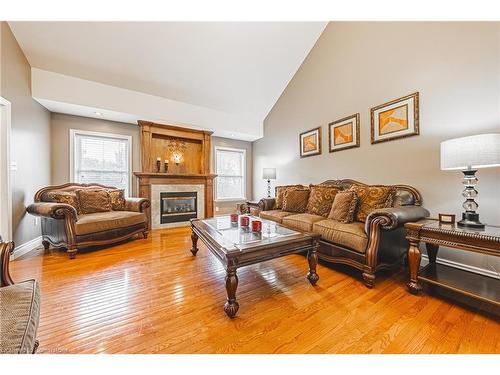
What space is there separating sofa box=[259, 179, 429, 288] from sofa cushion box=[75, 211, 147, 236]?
2.56 meters

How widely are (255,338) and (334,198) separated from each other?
2.09 m

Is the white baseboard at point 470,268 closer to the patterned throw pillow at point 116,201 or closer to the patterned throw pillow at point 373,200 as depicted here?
the patterned throw pillow at point 373,200

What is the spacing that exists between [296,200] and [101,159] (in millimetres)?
3810

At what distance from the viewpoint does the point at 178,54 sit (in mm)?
3246

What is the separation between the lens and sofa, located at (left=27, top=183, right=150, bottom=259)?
8.20ft

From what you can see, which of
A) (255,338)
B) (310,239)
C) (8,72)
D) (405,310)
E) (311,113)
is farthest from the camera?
(311,113)

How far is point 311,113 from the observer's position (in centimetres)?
378

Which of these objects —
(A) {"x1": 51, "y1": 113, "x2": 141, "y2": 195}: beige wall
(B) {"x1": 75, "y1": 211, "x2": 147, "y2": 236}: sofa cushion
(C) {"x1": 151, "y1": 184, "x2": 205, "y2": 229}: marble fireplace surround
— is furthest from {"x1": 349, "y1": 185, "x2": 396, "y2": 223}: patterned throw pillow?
(A) {"x1": 51, "y1": 113, "x2": 141, "y2": 195}: beige wall

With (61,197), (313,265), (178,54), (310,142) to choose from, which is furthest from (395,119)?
(61,197)

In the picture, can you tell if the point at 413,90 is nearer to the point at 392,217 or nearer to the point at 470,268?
the point at 392,217

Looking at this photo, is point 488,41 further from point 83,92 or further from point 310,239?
point 83,92
